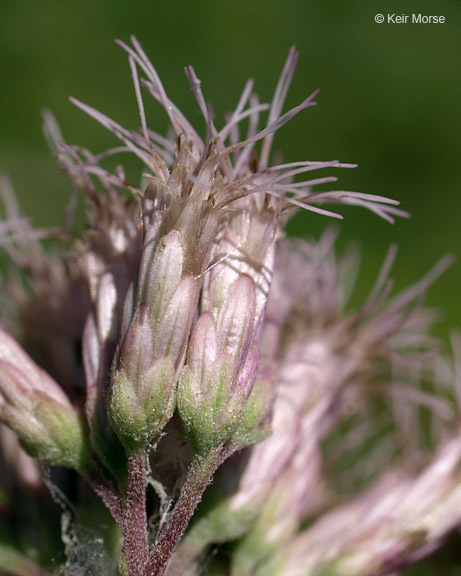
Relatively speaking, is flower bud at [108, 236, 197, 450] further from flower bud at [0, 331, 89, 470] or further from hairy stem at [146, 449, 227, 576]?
flower bud at [0, 331, 89, 470]

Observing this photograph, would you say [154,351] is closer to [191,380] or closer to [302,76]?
[191,380]

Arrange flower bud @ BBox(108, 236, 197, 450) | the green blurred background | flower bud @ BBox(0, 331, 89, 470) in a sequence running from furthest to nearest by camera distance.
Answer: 1. the green blurred background
2. flower bud @ BBox(0, 331, 89, 470)
3. flower bud @ BBox(108, 236, 197, 450)

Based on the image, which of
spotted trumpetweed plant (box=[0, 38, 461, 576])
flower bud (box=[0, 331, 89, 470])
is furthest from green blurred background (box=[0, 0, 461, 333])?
flower bud (box=[0, 331, 89, 470])

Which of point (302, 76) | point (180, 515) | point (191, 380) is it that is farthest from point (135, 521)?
point (302, 76)

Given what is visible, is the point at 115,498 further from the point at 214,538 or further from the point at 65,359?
the point at 65,359

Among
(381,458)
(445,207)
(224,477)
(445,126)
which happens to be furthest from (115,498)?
(445,126)
